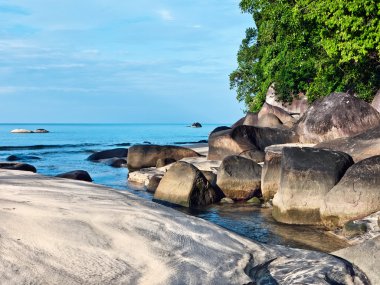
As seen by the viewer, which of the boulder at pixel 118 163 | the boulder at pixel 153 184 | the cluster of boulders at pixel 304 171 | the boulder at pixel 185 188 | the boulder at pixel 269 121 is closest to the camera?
the cluster of boulders at pixel 304 171

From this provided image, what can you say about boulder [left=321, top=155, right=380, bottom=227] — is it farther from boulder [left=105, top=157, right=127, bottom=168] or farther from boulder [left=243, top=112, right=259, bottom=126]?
boulder [left=243, top=112, right=259, bottom=126]

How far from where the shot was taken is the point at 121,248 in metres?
2.62

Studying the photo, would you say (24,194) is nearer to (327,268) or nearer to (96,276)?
(96,276)

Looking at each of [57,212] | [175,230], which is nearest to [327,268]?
[175,230]

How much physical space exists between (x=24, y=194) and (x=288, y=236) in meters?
5.81

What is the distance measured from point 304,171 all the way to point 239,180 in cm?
295

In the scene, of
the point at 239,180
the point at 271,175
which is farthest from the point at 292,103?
the point at 271,175

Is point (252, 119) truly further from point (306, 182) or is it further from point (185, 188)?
point (306, 182)

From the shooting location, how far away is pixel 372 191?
8180mm

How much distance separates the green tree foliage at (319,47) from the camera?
12.9m

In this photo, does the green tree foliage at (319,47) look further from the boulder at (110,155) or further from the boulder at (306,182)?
the boulder at (110,155)

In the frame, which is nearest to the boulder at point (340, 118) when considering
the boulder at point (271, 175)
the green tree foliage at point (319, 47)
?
the green tree foliage at point (319, 47)

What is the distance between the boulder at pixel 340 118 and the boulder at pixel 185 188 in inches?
194

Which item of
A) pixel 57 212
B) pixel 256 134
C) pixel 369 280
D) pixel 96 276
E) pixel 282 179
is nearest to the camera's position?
pixel 96 276
